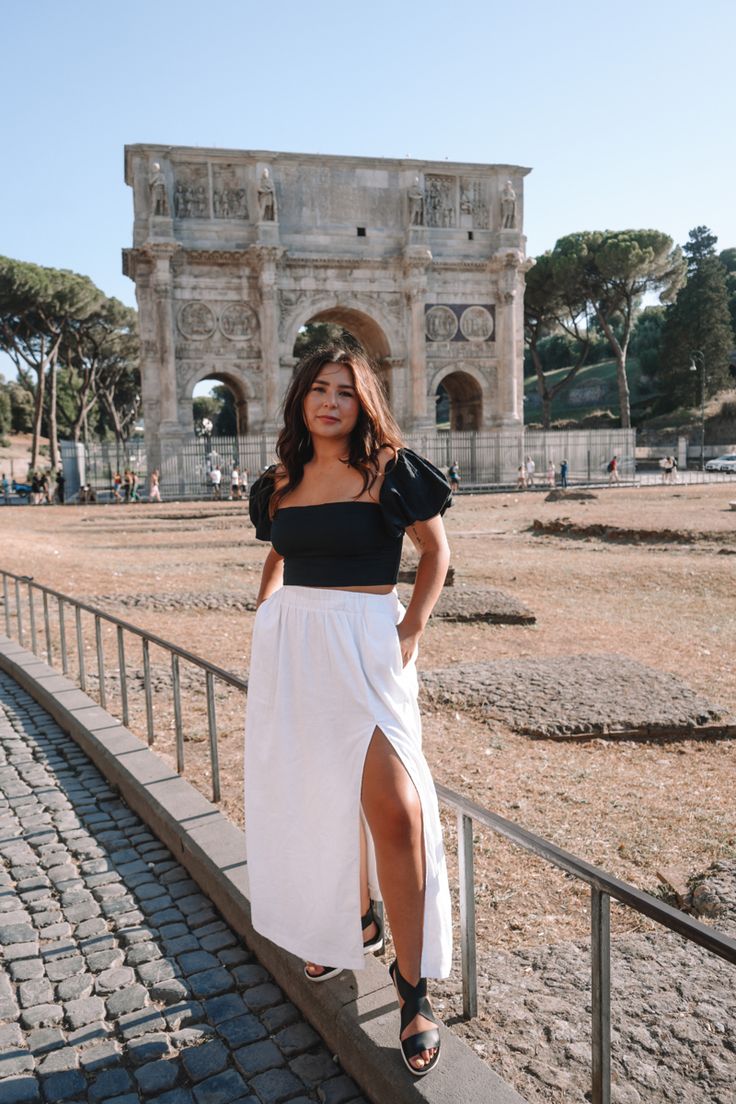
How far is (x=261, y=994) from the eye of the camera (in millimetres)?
2752

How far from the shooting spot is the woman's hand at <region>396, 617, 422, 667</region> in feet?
7.59

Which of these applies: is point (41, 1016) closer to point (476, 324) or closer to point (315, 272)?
point (315, 272)

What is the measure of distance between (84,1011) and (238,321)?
101ft

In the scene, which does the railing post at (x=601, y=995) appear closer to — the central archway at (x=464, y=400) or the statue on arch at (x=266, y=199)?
the statue on arch at (x=266, y=199)

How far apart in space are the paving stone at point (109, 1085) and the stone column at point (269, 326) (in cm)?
2891

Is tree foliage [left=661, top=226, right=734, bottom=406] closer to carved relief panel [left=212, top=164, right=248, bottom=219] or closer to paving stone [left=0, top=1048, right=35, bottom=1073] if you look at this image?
carved relief panel [left=212, top=164, right=248, bottom=219]

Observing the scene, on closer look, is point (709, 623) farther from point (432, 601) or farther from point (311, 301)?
point (311, 301)

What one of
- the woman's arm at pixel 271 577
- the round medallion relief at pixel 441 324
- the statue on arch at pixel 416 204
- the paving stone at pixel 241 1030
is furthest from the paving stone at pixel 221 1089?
the statue on arch at pixel 416 204

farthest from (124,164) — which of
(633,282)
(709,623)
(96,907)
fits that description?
(96,907)

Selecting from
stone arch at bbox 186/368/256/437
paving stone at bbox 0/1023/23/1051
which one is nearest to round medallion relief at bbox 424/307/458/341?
stone arch at bbox 186/368/256/437

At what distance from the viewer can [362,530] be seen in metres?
2.30

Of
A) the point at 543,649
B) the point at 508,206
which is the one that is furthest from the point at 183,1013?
the point at 508,206

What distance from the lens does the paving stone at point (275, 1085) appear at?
2289 mm

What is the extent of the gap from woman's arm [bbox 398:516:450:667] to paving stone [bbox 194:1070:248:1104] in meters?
1.20
